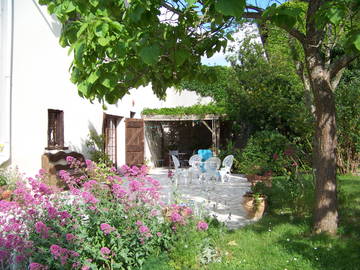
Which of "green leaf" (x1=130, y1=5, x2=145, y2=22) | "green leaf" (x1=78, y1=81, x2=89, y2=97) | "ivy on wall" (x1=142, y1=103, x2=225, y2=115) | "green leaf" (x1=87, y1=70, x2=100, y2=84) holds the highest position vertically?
"ivy on wall" (x1=142, y1=103, x2=225, y2=115)

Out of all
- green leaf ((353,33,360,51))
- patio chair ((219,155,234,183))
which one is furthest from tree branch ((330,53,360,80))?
patio chair ((219,155,234,183))

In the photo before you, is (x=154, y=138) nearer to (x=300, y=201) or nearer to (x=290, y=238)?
(x=300, y=201)

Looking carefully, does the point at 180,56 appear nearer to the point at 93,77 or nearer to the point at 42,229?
the point at 93,77

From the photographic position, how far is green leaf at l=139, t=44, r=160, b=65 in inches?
79.7

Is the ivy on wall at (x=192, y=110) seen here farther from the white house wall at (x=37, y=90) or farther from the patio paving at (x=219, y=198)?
the white house wall at (x=37, y=90)

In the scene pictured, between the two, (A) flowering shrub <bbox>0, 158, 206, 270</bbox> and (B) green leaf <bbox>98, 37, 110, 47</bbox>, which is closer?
(B) green leaf <bbox>98, 37, 110, 47</bbox>

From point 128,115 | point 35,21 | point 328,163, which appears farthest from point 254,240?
point 128,115

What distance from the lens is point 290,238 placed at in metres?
Answer: 4.14

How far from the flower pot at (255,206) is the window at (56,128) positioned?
4832mm

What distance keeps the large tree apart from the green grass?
0.30 metres

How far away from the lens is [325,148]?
396 cm

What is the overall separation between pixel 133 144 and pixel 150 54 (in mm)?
10493

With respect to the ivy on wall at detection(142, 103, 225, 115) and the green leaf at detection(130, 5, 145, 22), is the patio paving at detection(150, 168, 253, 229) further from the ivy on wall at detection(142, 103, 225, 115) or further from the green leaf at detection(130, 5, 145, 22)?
the ivy on wall at detection(142, 103, 225, 115)

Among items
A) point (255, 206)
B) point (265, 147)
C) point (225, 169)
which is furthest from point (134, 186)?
point (265, 147)
